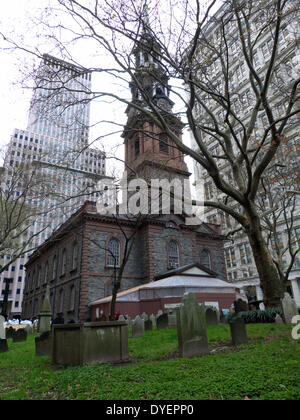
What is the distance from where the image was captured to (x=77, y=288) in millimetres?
25156

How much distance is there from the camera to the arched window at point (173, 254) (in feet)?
92.6

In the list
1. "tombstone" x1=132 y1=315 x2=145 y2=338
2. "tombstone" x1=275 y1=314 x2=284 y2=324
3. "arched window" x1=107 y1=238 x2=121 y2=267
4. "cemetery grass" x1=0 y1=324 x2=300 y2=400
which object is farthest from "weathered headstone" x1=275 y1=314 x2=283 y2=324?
"arched window" x1=107 y1=238 x2=121 y2=267

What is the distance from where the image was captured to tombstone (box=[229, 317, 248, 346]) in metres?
7.47

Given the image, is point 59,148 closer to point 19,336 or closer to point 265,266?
point 19,336

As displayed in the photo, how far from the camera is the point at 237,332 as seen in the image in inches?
297

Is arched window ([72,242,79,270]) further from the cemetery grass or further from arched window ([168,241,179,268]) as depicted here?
the cemetery grass

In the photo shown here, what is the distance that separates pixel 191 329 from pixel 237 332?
1674mm

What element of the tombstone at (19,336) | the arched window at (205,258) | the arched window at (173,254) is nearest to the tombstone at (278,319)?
the tombstone at (19,336)

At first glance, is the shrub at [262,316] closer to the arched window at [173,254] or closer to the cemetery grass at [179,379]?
the cemetery grass at [179,379]

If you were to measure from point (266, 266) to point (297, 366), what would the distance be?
653 centimetres

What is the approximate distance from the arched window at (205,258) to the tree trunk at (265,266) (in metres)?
20.4

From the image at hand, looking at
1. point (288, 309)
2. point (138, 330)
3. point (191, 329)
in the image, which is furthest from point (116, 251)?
point (191, 329)
